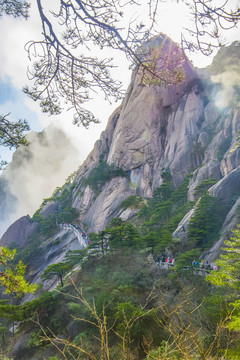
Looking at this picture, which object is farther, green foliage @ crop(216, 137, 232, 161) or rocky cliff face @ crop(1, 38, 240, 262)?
rocky cliff face @ crop(1, 38, 240, 262)

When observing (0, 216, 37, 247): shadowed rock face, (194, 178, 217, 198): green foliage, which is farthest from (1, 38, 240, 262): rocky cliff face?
(194, 178, 217, 198): green foliage

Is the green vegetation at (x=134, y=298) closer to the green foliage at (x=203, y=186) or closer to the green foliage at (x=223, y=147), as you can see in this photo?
the green foliage at (x=203, y=186)

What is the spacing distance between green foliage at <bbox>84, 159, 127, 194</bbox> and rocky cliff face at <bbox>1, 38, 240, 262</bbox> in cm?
37

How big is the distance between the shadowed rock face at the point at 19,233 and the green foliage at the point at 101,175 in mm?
11778

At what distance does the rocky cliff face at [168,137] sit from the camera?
27.7 meters

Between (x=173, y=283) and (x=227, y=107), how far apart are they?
75.3 feet

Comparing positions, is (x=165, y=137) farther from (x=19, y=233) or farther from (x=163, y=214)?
(x=19, y=233)

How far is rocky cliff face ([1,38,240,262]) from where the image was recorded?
27719 mm

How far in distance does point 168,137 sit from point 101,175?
11.6 meters

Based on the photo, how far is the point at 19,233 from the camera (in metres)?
38.4

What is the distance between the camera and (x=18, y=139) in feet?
15.8

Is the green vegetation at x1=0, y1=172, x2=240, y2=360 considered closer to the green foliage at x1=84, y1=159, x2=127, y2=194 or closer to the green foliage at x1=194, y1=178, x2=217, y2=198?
the green foliage at x1=194, y1=178, x2=217, y2=198

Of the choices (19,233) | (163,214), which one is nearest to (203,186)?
(163,214)

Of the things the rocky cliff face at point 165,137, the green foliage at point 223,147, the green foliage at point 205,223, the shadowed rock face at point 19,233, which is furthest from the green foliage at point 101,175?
the green foliage at point 205,223
